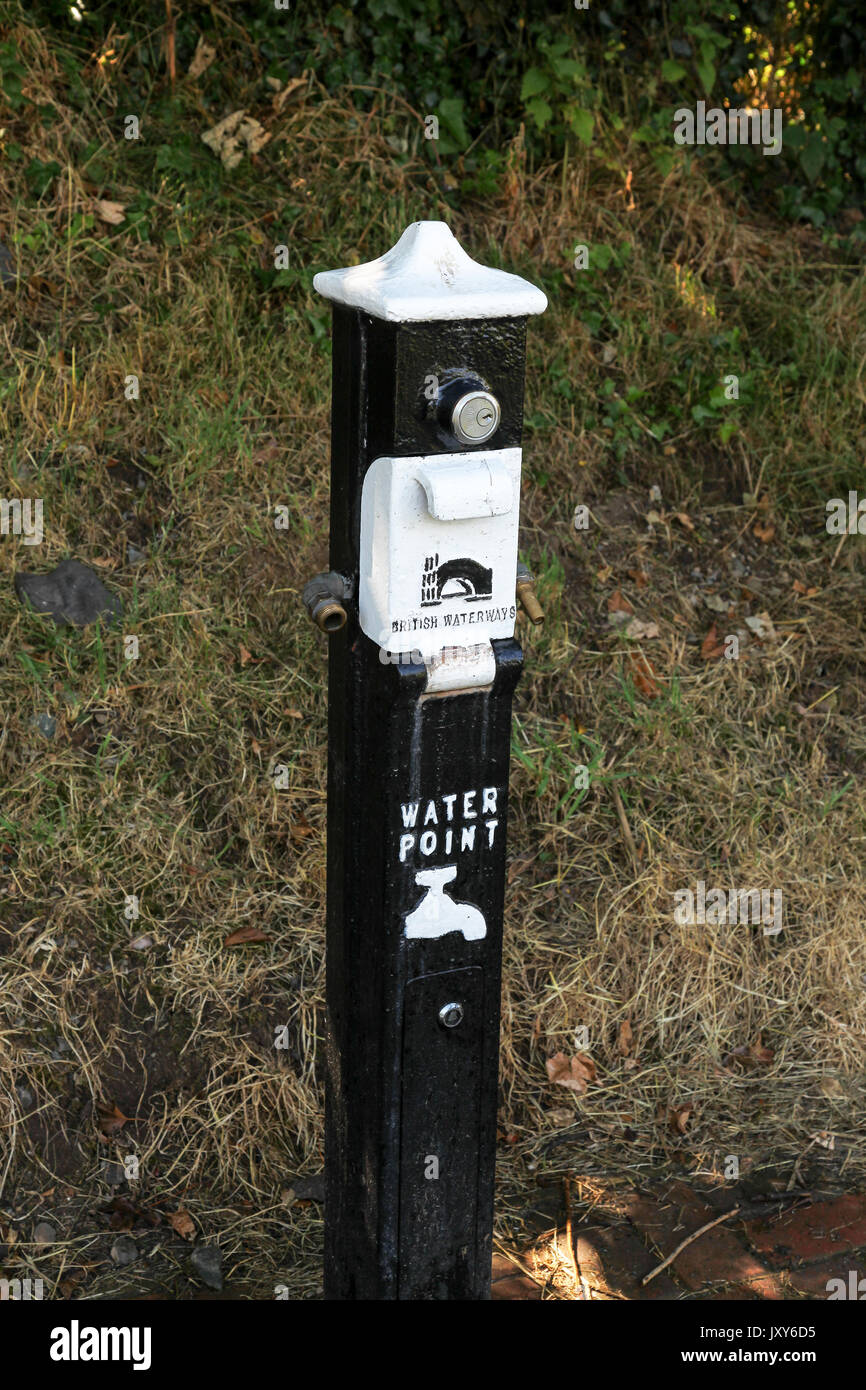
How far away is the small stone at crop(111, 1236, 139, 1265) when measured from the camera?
3.36 meters

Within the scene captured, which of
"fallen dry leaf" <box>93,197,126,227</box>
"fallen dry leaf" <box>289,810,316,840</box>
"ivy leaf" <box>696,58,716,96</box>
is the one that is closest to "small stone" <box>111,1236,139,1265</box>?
"fallen dry leaf" <box>289,810,316,840</box>

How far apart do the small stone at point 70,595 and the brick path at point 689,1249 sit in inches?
82.3

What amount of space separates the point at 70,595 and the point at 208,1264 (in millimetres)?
1929

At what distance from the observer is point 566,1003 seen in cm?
390

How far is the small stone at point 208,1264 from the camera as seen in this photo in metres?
3.34

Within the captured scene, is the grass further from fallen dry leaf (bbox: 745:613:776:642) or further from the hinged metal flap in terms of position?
the hinged metal flap

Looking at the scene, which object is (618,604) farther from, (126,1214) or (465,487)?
(465,487)

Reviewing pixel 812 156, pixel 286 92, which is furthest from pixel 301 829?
pixel 812 156

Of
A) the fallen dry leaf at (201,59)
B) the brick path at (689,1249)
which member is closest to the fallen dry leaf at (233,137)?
the fallen dry leaf at (201,59)

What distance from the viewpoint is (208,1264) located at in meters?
3.37

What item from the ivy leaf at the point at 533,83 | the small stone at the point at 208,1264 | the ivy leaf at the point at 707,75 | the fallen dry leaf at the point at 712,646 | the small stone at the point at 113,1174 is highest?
the ivy leaf at the point at 707,75

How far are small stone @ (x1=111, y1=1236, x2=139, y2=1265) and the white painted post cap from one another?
232cm

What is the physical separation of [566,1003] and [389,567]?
1986mm

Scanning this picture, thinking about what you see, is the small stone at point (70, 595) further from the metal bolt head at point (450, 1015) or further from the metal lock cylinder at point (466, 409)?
the metal lock cylinder at point (466, 409)
